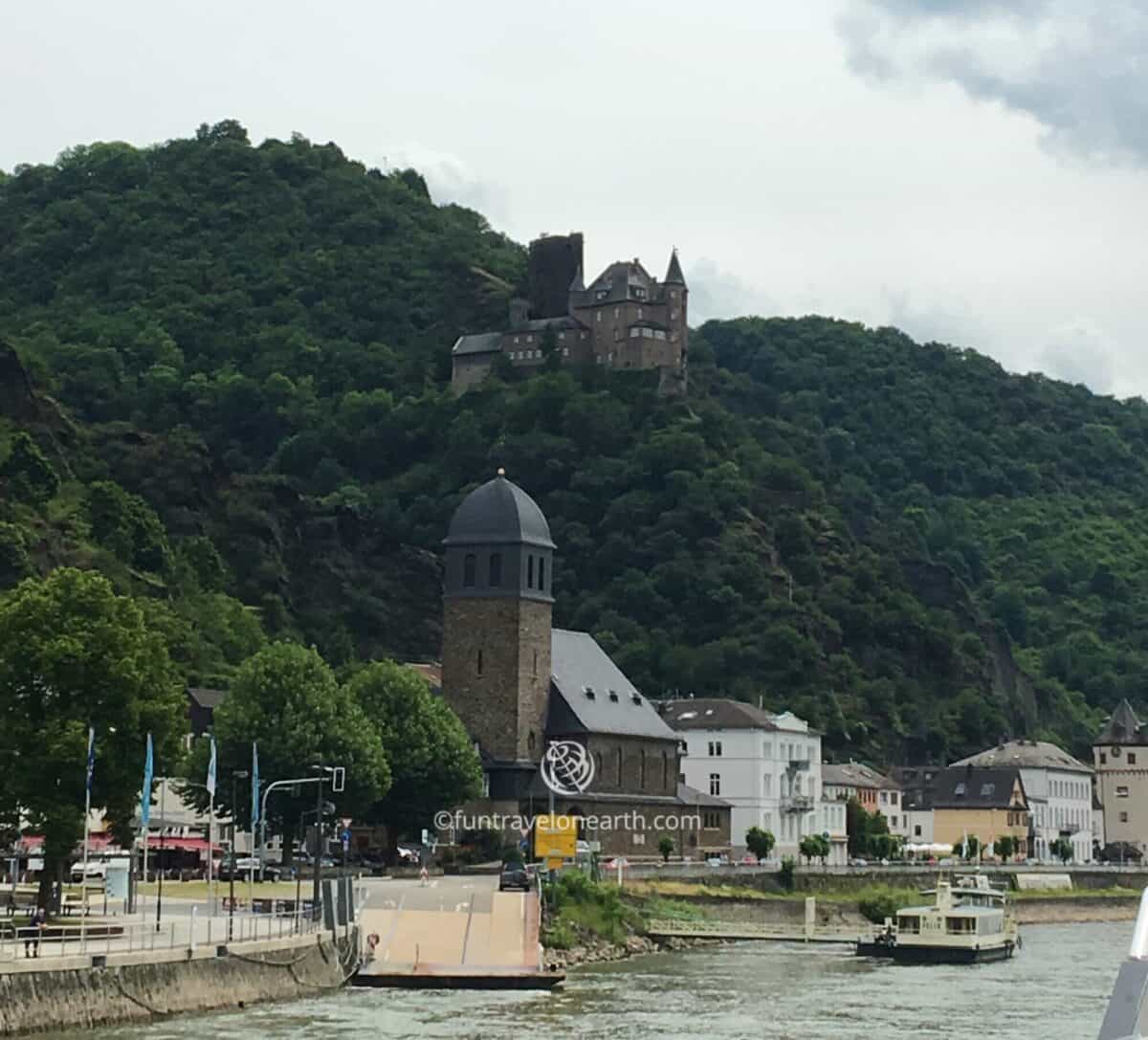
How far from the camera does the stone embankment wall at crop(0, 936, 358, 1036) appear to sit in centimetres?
4044

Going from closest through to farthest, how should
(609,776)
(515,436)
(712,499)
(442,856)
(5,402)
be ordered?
(442,856), (609,776), (5,402), (712,499), (515,436)

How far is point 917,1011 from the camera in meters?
58.6

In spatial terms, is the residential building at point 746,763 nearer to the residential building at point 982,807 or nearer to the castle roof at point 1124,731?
the residential building at point 982,807

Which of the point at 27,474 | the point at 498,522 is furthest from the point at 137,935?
the point at 27,474

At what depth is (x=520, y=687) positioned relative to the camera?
10319 cm

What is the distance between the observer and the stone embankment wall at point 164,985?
4044 cm

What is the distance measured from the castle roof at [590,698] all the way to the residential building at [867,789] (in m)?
25.8

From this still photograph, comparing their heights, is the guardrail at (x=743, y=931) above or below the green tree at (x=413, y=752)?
below

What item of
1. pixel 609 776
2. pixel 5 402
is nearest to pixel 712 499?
pixel 5 402

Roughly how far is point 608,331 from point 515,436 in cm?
1384

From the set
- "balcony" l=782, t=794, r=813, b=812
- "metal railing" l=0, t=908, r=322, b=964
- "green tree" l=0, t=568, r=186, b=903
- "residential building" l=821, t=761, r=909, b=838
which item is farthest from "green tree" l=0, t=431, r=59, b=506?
"green tree" l=0, t=568, r=186, b=903

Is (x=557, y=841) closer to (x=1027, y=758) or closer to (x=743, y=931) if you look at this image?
(x=743, y=931)

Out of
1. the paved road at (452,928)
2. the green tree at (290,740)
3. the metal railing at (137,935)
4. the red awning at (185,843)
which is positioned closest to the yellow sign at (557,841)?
the green tree at (290,740)

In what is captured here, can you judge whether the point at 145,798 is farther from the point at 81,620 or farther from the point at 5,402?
the point at 5,402
